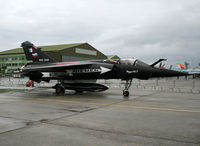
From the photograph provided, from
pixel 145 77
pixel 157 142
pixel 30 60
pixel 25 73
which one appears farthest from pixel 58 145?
pixel 30 60

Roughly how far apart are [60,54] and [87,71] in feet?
162

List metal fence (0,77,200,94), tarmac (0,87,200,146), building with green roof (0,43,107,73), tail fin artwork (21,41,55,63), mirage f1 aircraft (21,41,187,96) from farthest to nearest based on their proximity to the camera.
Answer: building with green roof (0,43,107,73) → metal fence (0,77,200,94) → tail fin artwork (21,41,55,63) → mirage f1 aircraft (21,41,187,96) → tarmac (0,87,200,146)

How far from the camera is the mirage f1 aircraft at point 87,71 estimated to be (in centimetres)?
1251

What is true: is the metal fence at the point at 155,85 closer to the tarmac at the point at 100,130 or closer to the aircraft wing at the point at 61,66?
the aircraft wing at the point at 61,66

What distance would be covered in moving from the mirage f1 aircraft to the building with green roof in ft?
152

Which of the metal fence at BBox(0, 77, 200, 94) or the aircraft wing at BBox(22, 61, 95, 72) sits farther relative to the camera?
the metal fence at BBox(0, 77, 200, 94)

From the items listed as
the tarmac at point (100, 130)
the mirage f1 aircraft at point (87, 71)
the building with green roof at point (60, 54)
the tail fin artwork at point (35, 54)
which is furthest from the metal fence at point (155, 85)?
the building with green roof at point (60, 54)

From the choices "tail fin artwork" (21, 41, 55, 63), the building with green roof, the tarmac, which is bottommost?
the tarmac

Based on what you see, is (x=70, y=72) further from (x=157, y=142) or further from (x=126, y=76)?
(x=157, y=142)

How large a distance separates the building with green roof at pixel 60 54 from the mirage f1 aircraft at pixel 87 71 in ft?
152

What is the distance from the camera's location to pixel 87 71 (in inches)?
555

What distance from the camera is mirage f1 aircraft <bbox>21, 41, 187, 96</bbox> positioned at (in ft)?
41.0

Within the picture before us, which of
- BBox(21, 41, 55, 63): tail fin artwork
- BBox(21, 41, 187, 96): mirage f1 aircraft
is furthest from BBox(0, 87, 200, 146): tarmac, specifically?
BBox(21, 41, 55, 63): tail fin artwork

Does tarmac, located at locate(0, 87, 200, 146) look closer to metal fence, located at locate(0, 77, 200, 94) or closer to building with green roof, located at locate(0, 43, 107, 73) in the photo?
metal fence, located at locate(0, 77, 200, 94)
